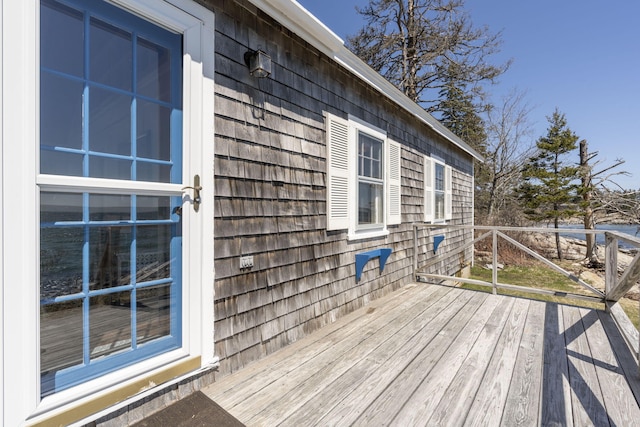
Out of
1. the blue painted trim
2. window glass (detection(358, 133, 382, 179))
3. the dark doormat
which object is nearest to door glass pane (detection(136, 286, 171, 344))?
the dark doormat

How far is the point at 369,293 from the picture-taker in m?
3.71

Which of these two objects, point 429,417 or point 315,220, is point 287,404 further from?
point 315,220

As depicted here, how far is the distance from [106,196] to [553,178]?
54.9ft

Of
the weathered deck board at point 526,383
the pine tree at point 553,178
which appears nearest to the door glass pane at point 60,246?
the weathered deck board at point 526,383

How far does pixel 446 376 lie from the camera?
2010 millimetres

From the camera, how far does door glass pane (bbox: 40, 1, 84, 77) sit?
1.33 metres

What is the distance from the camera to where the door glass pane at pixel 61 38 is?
4.35ft

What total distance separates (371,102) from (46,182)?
3426 millimetres

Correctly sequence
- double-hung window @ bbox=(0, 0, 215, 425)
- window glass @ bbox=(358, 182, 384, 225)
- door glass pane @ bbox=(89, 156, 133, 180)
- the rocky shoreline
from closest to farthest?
double-hung window @ bbox=(0, 0, 215, 425)
door glass pane @ bbox=(89, 156, 133, 180)
window glass @ bbox=(358, 182, 384, 225)
the rocky shoreline

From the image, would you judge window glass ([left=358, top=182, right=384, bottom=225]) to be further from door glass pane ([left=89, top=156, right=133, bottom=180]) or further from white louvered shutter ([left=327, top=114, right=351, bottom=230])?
door glass pane ([left=89, top=156, right=133, bottom=180])

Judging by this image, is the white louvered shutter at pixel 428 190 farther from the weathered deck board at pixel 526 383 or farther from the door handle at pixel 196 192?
the door handle at pixel 196 192

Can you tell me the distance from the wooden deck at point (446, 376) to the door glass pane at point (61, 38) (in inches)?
75.9

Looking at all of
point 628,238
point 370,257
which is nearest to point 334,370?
point 370,257

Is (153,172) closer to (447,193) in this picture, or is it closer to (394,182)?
(394,182)
